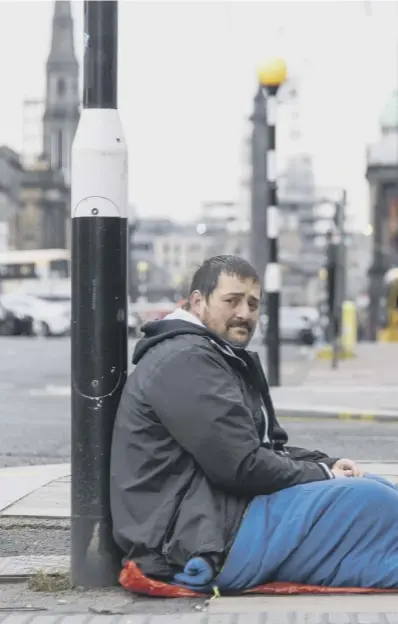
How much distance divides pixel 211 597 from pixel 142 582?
0.80ft

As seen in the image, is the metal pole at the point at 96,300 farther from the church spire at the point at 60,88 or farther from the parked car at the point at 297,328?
the church spire at the point at 60,88

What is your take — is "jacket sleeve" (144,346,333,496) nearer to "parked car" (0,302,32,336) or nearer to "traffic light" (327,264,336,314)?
"traffic light" (327,264,336,314)

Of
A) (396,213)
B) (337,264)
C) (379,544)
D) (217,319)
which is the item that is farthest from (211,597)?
(396,213)

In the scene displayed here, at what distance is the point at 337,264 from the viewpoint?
24734mm

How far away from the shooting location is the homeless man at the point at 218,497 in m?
4.32

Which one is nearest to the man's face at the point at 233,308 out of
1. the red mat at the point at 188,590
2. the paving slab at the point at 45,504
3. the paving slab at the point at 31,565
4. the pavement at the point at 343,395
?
the red mat at the point at 188,590

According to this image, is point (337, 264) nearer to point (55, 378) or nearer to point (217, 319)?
point (55, 378)

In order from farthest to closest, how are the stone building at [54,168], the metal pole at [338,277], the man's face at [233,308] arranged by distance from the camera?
the stone building at [54,168], the metal pole at [338,277], the man's face at [233,308]

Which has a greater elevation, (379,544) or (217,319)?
(217,319)

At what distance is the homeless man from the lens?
4.32 m

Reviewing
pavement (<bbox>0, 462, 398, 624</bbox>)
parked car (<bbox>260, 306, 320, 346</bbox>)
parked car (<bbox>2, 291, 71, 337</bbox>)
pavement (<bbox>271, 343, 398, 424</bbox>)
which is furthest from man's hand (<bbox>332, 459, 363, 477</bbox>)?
parked car (<bbox>260, 306, 320, 346</bbox>)

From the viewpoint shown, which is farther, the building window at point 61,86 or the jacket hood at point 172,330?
the building window at point 61,86

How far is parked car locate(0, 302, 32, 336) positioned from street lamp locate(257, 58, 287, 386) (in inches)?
1006

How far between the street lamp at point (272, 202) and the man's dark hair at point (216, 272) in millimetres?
11489
